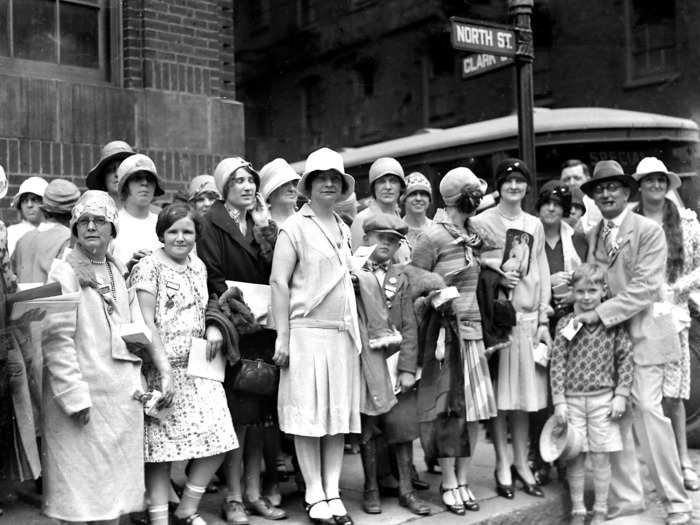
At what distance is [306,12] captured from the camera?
75.5ft

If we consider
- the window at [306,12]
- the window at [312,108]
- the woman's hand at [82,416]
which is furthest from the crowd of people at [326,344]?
the window at [312,108]

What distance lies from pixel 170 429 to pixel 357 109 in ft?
65.0

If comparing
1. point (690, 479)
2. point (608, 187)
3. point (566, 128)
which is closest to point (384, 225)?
point (608, 187)

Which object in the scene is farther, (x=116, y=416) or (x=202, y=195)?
(x=202, y=195)

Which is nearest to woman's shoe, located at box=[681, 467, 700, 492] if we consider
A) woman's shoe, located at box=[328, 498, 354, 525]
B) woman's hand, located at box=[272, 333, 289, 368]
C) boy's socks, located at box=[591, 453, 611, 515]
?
boy's socks, located at box=[591, 453, 611, 515]

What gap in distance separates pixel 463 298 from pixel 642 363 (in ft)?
4.05

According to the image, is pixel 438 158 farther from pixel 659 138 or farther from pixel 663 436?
pixel 663 436

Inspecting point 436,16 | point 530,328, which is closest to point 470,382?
point 530,328

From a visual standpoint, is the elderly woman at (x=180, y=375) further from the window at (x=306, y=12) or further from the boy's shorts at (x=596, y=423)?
the window at (x=306, y=12)

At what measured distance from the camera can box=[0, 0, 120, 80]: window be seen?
712 cm

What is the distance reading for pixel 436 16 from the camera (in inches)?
862

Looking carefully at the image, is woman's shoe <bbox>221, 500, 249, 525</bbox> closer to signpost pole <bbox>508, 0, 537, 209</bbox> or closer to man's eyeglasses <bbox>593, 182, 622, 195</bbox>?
man's eyeglasses <bbox>593, 182, 622, 195</bbox>

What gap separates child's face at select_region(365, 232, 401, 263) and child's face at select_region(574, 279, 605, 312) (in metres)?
1.29

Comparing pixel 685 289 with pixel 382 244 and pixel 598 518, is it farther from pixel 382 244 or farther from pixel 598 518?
pixel 382 244
